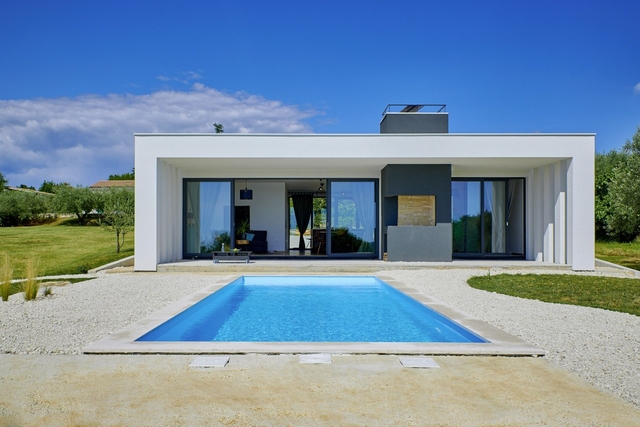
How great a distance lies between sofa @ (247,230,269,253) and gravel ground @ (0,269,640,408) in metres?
6.36

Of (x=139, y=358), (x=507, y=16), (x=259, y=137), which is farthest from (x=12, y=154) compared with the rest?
(x=139, y=358)

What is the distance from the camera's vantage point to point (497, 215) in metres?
13.9

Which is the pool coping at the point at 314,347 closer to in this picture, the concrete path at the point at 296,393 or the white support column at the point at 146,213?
the concrete path at the point at 296,393

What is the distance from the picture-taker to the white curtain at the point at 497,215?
13.9m

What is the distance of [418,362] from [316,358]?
916 millimetres

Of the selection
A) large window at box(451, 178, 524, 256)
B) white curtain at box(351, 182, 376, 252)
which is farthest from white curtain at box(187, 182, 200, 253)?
large window at box(451, 178, 524, 256)

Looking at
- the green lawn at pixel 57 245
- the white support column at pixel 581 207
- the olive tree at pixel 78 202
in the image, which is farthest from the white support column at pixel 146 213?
the olive tree at pixel 78 202

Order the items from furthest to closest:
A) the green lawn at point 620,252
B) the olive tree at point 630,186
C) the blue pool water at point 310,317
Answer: the green lawn at point 620,252 < the olive tree at point 630,186 < the blue pool water at point 310,317

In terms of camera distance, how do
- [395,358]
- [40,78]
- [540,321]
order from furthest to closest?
[40,78]
[540,321]
[395,358]

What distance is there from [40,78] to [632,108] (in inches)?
979

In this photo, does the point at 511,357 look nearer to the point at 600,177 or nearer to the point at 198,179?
the point at 198,179

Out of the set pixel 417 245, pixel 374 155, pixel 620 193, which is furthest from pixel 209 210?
pixel 620 193

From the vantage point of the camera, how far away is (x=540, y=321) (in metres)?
5.72

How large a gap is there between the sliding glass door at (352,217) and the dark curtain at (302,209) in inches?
240
